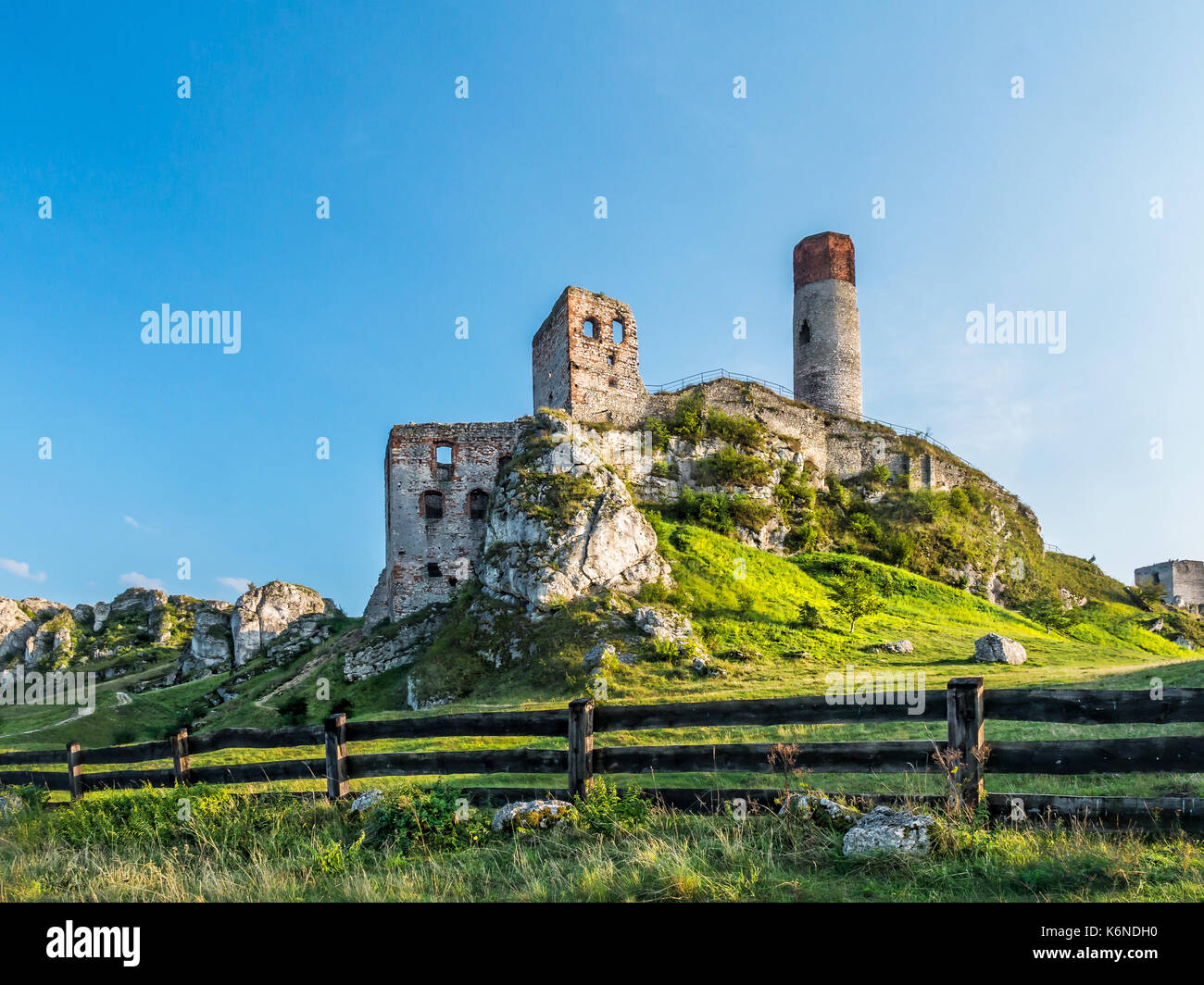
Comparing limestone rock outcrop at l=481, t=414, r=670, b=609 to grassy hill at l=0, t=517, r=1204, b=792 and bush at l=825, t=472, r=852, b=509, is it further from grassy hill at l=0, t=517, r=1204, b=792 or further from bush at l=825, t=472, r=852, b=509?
bush at l=825, t=472, r=852, b=509

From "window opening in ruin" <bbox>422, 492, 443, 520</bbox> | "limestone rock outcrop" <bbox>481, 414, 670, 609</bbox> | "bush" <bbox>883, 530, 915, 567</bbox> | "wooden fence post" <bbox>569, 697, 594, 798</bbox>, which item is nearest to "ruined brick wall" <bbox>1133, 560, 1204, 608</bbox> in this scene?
"bush" <bbox>883, 530, 915, 567</bbox>

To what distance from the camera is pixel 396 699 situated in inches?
931

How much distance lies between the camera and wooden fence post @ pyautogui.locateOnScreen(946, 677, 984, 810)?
5895 mm

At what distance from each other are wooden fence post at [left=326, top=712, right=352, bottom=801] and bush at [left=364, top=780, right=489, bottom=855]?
922mm

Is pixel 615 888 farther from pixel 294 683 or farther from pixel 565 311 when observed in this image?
pixel 565 311

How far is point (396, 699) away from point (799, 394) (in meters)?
32.5

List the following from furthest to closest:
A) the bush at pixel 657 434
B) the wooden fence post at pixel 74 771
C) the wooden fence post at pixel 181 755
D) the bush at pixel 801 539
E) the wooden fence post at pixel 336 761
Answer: the bush at pixel 801 539
the bush at pixel 657 434
the wooden fence post at pixel 74 771
the wooden fence post at pixel 181 755
the wooden fence post at pixel 336 761

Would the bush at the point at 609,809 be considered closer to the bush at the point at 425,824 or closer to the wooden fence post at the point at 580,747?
the wooden fence post at the point at 580,747

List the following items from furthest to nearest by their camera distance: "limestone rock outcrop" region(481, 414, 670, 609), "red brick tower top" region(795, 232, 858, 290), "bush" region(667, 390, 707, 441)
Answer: "red brick tower top" region(795, 232, 858, 290), "bush" region(667, 390, 707, 441), "limestone rock outcrop" region(481, 414, 670, 609)

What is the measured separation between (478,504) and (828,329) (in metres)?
26.9

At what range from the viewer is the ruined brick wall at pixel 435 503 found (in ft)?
98.3

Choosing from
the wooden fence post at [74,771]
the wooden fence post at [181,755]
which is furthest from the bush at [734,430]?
the wooden fence post at [74,771]

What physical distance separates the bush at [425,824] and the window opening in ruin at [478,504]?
2397 cm
